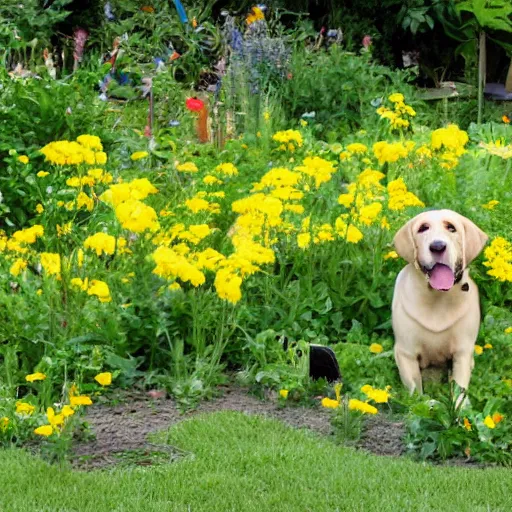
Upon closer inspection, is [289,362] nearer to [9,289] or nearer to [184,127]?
[9,289]

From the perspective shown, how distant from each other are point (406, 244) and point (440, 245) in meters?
0.23

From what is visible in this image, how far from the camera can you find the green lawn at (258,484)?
3447mm

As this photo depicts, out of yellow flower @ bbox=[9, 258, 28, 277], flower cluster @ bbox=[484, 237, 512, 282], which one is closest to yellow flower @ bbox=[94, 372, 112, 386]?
yellow flower @ bbox=[9, 258, 28, 277]

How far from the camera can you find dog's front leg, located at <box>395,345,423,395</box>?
14.9 feet

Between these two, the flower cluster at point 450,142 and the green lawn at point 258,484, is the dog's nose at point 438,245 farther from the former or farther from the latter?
the flower cluster at point 450,142

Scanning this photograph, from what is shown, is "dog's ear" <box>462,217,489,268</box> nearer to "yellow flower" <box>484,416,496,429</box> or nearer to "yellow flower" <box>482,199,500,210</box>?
"yellow flower" <box>484,416,496,429</box>

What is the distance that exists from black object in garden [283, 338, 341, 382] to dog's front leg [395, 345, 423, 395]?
27 centimetres

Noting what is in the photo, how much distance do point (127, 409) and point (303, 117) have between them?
4645mm

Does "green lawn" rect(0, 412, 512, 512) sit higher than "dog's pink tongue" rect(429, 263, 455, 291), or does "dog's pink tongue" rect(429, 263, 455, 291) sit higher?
"dog's pink tongue" rect(429, 263, 455, 291)

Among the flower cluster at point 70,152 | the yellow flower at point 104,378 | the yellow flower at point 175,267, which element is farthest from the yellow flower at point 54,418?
the flower cluster at point 70,152

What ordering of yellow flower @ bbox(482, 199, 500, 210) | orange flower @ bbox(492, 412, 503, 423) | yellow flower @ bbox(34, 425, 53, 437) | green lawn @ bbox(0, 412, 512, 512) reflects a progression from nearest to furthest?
green lawn @ bbox(0, 412, 512, 512) < yellow flower @ bbox(34, 425, 53, 437) < orange flower @ bbox(492, 412, 503, 423) < yellow flower @ bbox(482, 199, 500, 210)

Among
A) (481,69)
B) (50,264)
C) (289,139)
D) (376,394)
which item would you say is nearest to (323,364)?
(376,394)

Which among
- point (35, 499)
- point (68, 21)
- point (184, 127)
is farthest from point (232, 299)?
point (68, 21)

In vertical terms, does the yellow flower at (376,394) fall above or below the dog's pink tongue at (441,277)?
below
